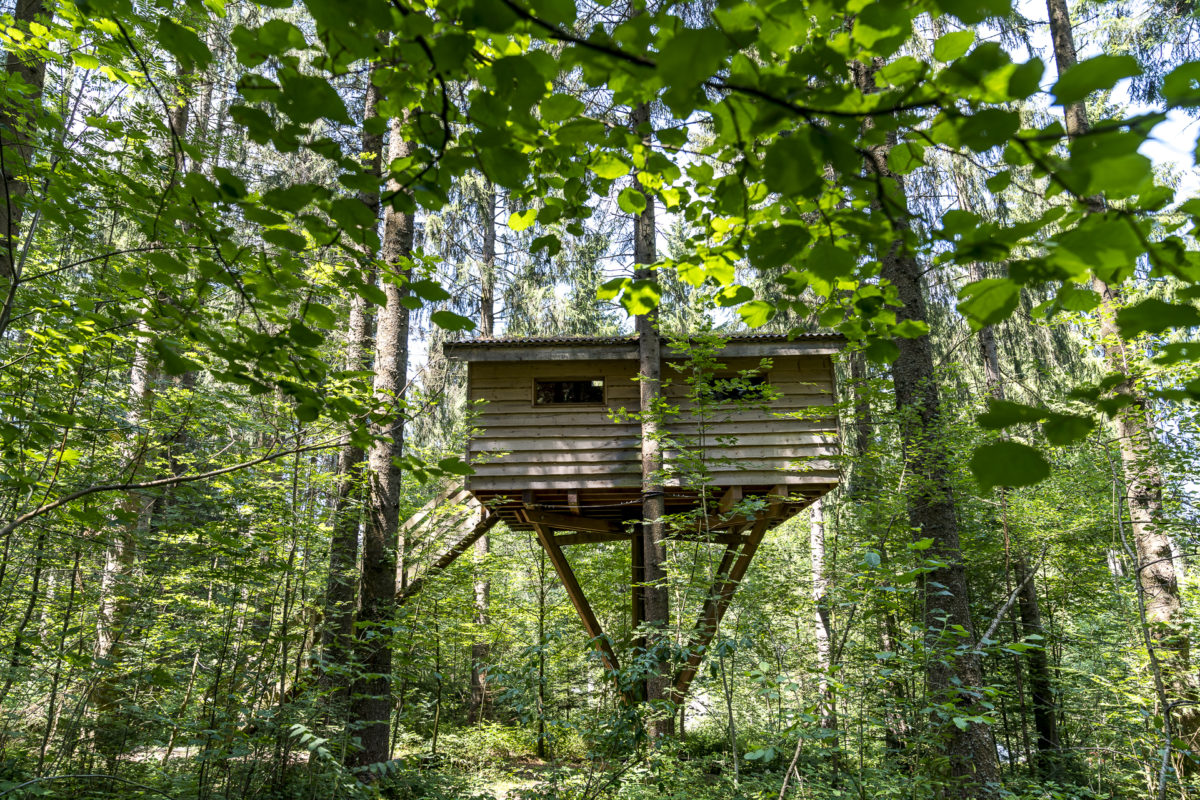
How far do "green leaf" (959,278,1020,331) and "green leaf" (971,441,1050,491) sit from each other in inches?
11.4

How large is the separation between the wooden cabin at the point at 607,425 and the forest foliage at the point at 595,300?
733mm

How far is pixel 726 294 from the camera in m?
2.19

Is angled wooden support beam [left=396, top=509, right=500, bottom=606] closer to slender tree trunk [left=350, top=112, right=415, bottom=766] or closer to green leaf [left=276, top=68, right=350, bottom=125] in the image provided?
slender tree trunk [left=350, top=112, right=415, bottom=766]

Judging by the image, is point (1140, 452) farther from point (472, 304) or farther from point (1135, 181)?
point (472, 304)

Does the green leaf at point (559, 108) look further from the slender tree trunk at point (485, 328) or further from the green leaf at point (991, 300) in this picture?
the slender tree trunk at point (485, 328)

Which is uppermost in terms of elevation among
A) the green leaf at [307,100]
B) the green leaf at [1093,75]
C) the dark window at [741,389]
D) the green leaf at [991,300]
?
the dark window at [741,389]

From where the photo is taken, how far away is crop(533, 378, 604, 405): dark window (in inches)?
356

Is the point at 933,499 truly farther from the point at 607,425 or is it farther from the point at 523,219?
the point at 523,219

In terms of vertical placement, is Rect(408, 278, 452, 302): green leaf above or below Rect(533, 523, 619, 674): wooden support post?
above

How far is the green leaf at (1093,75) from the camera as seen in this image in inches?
44.2

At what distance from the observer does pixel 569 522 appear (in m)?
9.27

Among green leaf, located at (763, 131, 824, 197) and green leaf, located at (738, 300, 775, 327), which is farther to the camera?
green leaf, located at (738, 300, 775, 327)

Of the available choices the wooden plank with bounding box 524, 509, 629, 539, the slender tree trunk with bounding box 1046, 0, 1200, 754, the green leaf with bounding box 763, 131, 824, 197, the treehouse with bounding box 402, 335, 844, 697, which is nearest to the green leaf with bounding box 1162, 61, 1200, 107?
the green leaf with bounding box 763, 131, 824, 197

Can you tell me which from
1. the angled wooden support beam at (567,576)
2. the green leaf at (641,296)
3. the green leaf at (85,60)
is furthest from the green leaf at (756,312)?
the angled wooden support beam at (567,576)
